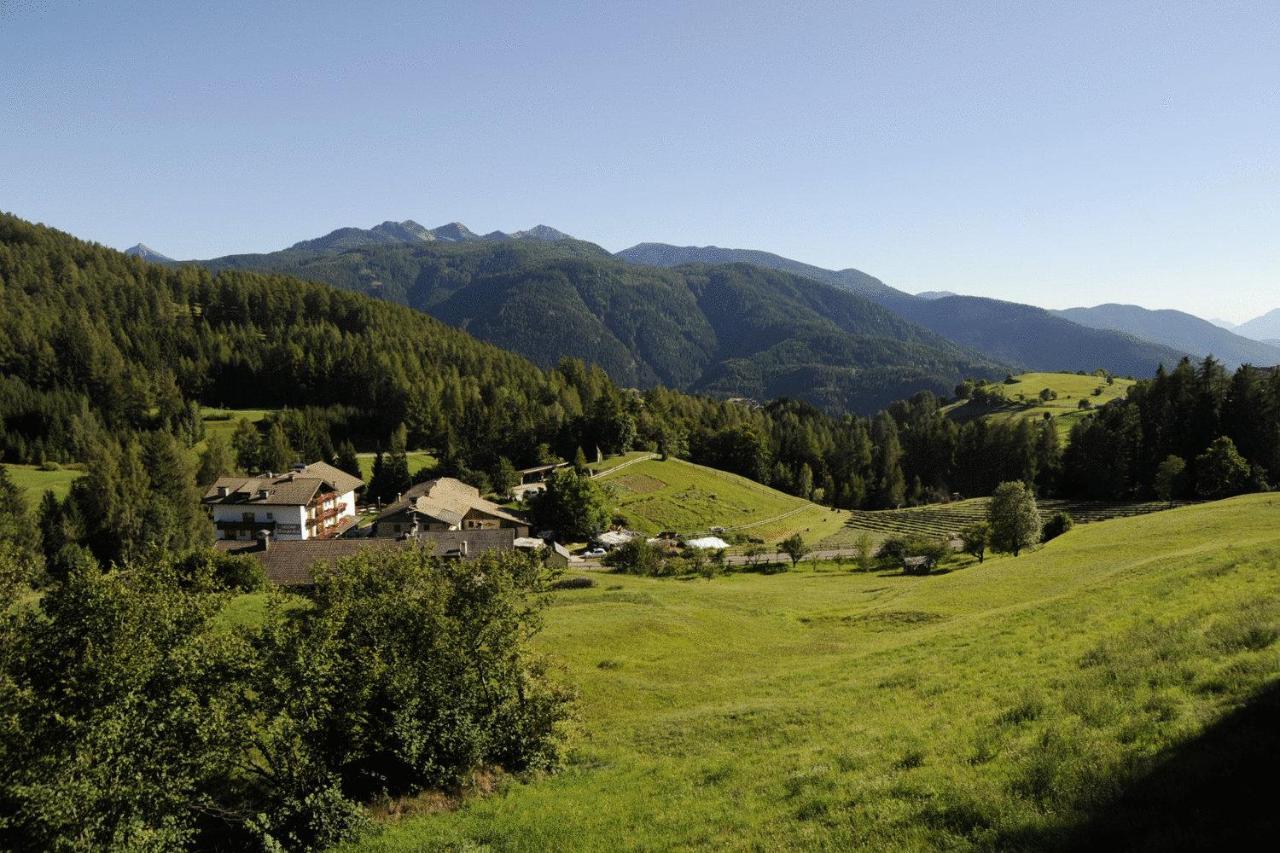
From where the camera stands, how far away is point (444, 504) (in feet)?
320

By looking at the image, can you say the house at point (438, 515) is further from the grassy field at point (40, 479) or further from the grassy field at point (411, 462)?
the grassy field at point (40, 479)

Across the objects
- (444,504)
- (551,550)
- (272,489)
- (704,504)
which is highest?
(272,489)

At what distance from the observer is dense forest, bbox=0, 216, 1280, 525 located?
11950 centimetres

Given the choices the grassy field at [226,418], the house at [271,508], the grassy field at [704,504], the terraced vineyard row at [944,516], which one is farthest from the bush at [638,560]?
the grassy field at [226,418]

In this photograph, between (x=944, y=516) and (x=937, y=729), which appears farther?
(x=944, y=516)

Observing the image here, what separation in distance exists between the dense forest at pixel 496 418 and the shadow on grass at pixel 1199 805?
114088 millimetres

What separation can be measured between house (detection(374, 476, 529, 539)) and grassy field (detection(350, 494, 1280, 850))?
5386cm

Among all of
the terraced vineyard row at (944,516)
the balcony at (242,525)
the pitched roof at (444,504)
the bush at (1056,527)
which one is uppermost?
the pitched roof at (444,504)

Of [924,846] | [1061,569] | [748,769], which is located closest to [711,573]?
[1061,569]

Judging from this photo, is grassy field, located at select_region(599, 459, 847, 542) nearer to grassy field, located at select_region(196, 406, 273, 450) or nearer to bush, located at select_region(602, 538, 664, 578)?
bush, located at select_region(602, 538, 664, 578)

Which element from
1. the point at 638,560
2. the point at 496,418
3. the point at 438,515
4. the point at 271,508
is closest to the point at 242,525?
the point at 271,508

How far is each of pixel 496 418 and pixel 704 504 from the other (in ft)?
200

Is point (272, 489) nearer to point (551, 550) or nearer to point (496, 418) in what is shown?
point (551, 550)

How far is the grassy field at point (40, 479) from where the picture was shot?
103m
